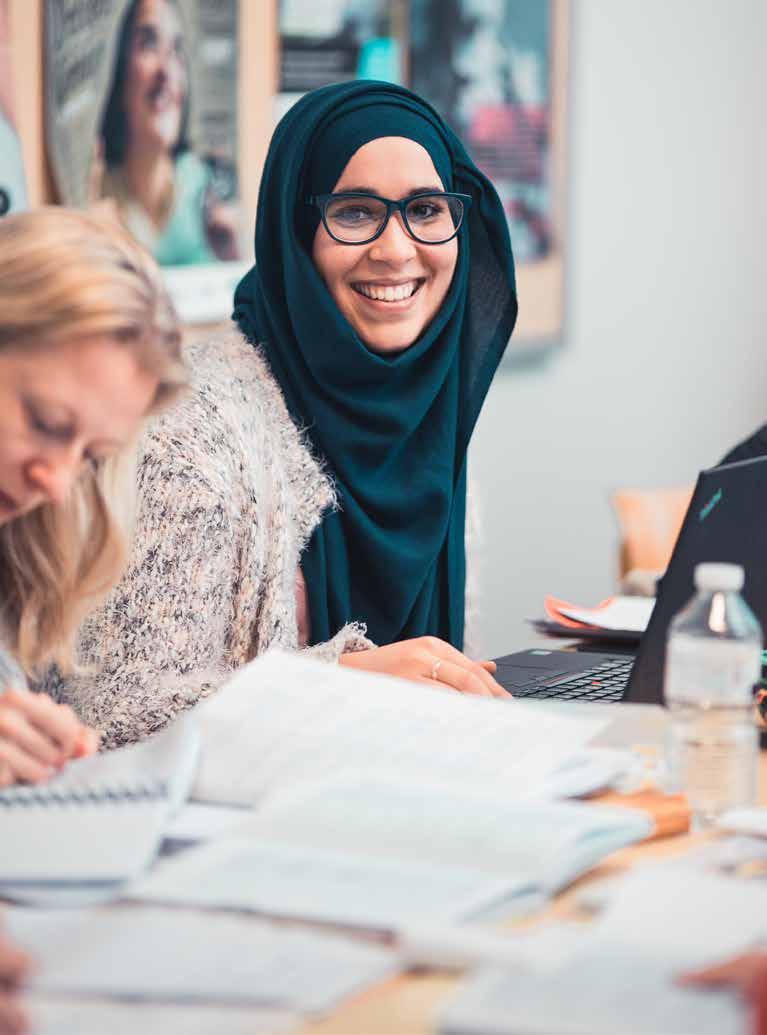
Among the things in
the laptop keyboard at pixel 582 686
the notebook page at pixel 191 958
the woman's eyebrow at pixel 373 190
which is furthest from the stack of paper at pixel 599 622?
the notebook page at pixel 191 958

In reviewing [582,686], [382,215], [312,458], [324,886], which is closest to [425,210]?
[382,215]

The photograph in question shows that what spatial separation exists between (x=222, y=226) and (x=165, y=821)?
6.82 feet

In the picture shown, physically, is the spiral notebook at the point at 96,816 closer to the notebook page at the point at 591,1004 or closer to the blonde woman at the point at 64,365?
A: the blonde woman at the point at 64,365

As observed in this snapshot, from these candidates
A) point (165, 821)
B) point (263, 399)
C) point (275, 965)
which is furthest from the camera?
point (263, 399)

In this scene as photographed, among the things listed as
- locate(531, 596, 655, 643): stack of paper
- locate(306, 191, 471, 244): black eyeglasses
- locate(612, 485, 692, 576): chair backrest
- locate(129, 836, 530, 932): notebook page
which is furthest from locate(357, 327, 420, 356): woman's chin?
locate(129, 836, 530, 932): notebook page

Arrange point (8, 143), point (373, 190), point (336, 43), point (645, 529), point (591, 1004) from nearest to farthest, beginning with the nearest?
point (591, 1004)
point (373, 190)
point (8, 143)
point (645, 529)
point (336, 43)

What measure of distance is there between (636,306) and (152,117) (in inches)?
88.9

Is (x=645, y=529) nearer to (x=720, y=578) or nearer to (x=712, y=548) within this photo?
(x=712, y=548)

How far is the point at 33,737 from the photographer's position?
3.59 feet

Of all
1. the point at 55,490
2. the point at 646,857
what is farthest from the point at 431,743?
the point at 55,490

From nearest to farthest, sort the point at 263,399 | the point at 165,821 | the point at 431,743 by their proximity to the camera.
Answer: the point at 165,821, the point at 431,743, the point at 263,399

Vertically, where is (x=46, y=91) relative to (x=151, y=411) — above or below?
above

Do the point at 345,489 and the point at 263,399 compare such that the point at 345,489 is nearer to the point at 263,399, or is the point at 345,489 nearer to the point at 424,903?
the point at 263,399

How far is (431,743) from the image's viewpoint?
44.6 inches
